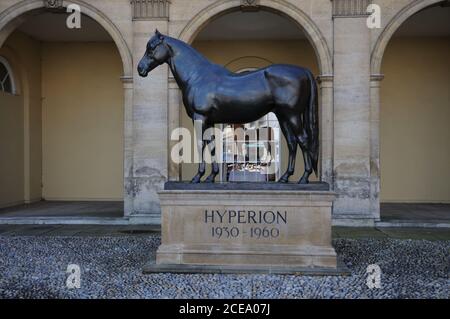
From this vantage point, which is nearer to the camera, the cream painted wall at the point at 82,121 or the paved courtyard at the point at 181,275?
the paved courtyard at the point at 181,275

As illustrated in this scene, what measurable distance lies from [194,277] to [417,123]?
995cm

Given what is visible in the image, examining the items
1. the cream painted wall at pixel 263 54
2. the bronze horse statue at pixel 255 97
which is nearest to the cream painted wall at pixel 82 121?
the cream painted wall at pixel 263 54

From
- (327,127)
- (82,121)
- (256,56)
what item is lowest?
(327,127)

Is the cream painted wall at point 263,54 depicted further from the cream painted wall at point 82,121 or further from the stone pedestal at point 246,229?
the stone pedestal at point 246,229

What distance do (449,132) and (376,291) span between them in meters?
9.61

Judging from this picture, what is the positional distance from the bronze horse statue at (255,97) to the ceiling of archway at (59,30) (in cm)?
629

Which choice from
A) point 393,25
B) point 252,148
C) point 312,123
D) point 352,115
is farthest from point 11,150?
point 393,25

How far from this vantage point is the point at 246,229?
608 centimetres

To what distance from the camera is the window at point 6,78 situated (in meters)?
12.8

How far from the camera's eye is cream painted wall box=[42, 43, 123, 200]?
45.9 feet

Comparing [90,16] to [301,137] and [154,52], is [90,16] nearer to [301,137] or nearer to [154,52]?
[154,52]

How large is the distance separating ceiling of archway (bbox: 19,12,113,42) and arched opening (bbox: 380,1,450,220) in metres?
8.25

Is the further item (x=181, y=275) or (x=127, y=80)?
(x=127, y=80)

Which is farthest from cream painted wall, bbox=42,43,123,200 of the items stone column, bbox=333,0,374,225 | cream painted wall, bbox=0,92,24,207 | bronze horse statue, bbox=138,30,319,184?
bronze horse statue, bbox=138,30,319,184
